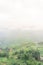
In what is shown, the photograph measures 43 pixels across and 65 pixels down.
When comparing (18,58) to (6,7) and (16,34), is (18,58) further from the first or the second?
(6,7)

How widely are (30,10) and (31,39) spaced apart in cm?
41

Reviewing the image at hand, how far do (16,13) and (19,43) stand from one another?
42cm

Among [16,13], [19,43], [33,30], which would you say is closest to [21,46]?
[19,43]

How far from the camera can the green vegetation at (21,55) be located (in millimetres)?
1614

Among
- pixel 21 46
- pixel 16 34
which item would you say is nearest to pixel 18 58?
pixel 21 46

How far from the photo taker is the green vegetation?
5.30ft

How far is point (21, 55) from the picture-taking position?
1.67m

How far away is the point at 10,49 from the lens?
177 cm

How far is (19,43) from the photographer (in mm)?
1772

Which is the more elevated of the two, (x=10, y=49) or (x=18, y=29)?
(x=18, y=29)

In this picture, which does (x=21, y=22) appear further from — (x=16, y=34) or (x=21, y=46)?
(x=21, y=46)

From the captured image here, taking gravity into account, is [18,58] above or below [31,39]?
below

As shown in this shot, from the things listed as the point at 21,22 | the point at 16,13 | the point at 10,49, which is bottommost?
the point at 10,49

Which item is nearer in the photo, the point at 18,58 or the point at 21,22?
the point at 18,58
